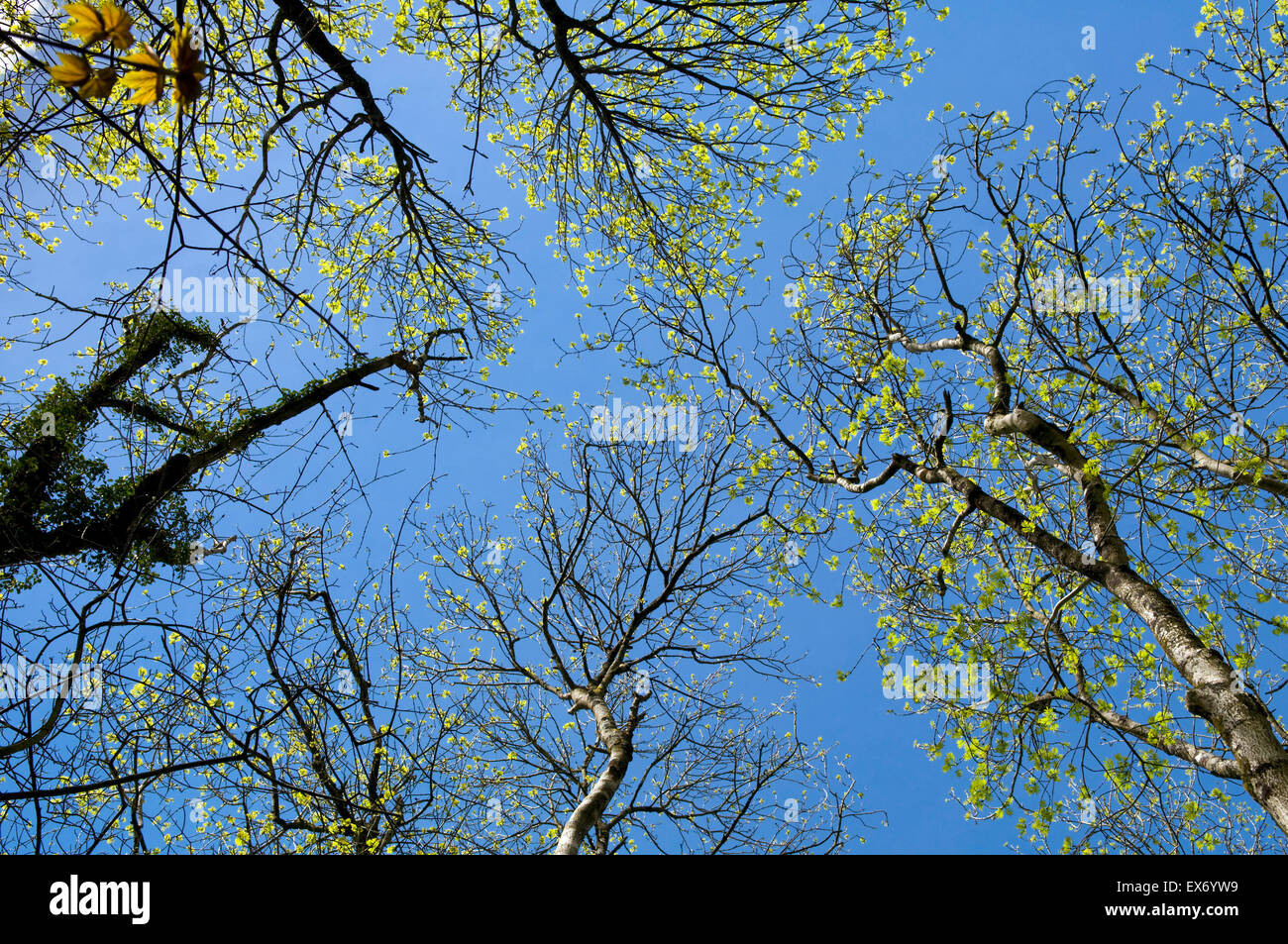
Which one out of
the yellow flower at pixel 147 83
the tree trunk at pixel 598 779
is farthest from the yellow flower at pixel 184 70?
the tree trunk at pixel 598 779

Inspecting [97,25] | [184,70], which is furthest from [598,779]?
[97,25]

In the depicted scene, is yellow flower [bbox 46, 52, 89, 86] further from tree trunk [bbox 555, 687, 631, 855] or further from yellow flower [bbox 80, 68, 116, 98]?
tree trunk [bbox 555, 687, 631, 855]

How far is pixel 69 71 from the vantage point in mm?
1116

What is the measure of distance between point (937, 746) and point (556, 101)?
21.8ft

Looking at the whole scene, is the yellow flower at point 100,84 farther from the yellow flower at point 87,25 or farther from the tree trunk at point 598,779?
the tree trunk at point 598,779

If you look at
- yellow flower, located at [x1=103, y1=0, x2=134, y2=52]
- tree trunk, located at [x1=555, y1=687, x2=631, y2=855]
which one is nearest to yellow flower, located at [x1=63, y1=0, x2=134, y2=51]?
yellow flower, located at [x1=103, y1=0, x2=134, y2=52]

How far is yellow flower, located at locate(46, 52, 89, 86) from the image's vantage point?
1093 millimetres

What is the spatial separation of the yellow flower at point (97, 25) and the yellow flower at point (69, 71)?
4cm

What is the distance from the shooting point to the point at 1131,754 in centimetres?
462

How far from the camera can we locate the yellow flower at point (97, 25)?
1.08 m

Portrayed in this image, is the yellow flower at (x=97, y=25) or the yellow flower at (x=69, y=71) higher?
the yellow flower at (x=97, y=25)

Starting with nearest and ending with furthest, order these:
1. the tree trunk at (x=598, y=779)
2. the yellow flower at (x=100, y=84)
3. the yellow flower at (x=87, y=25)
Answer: the yellow flower at (x=87, y=25) → the yellow flower at (x=100, y=84) → the tree trunk at (x=598, y=779)

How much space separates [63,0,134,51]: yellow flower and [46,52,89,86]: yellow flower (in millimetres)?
40
